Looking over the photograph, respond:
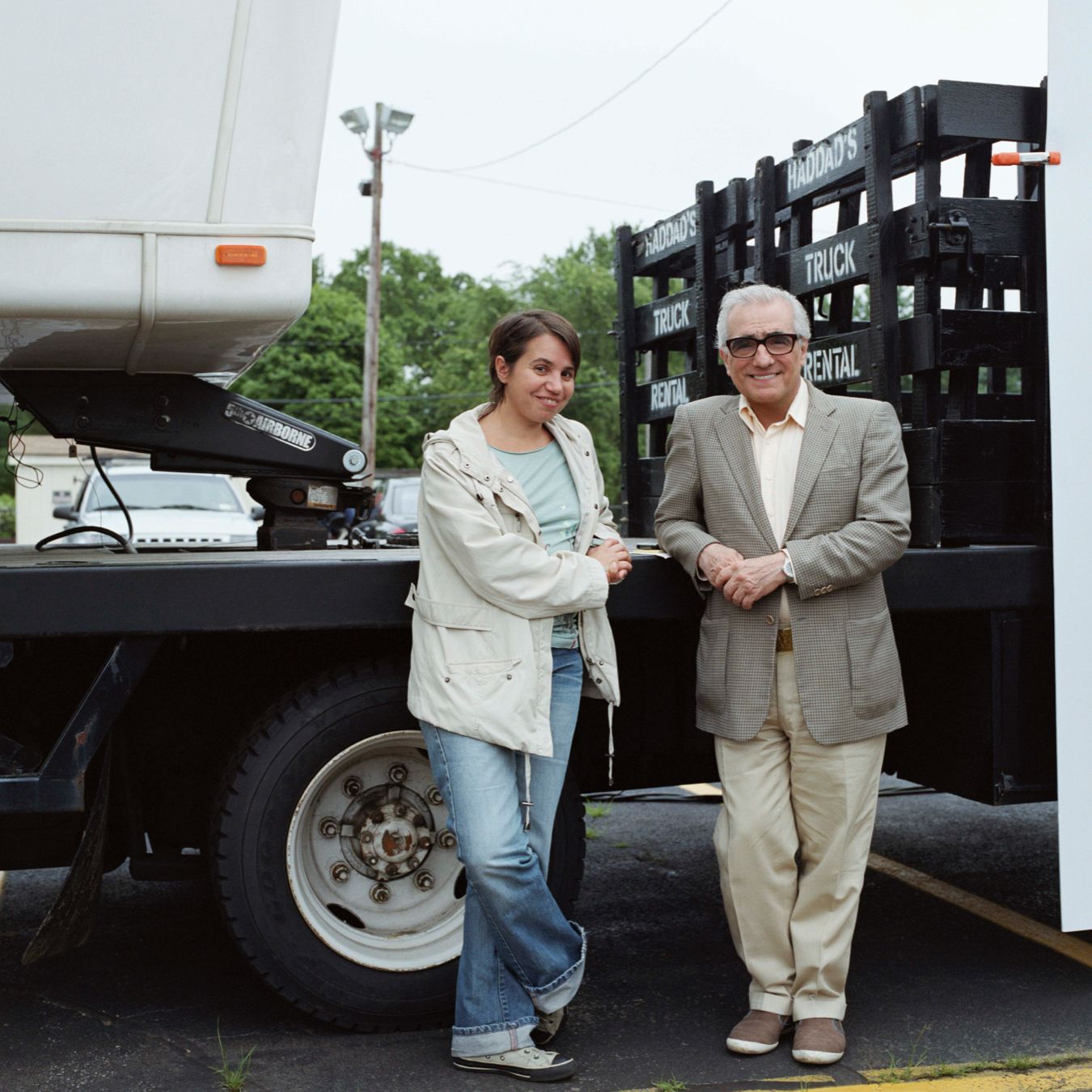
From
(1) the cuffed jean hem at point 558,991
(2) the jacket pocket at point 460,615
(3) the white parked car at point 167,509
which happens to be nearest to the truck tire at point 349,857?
(1) the cuffed jean hem at point 558,991

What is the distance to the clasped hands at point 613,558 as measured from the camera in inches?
131

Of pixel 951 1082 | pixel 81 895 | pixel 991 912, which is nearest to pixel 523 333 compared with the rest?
pixel 81 895

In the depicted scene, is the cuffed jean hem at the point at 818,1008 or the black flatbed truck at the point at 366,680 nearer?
the black flatbed truck at the point at 366,680

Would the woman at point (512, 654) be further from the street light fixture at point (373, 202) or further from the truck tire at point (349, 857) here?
the street light fixture at point (373, 202)

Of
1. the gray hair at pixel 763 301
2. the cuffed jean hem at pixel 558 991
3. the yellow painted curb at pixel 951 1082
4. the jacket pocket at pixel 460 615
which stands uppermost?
the gray hair at pixel 763 301

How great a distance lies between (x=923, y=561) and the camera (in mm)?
3723

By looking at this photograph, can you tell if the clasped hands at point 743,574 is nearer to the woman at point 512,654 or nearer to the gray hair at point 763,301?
the woman at point 512,654

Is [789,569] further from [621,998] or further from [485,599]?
[621,998]

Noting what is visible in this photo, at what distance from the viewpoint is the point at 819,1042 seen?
340 centimetres

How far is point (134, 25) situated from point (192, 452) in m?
1.22

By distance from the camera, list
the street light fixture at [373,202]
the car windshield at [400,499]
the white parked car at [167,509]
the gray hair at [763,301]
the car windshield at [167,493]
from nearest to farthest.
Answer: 1. the gray hair at [763,301]
2. the white parked car at [167,509]
3. the car windshield at [167,493]
4. the car windshield at [400,499]
5. the street light fixture at [373,202]

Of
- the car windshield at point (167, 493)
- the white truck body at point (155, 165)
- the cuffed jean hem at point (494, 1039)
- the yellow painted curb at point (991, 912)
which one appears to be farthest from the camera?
the car windshield at point (167, 493)

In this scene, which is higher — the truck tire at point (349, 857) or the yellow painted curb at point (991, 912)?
the truck tire at point (349, 857)

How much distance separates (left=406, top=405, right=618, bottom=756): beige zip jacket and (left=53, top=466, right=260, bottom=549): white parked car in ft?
29.3
